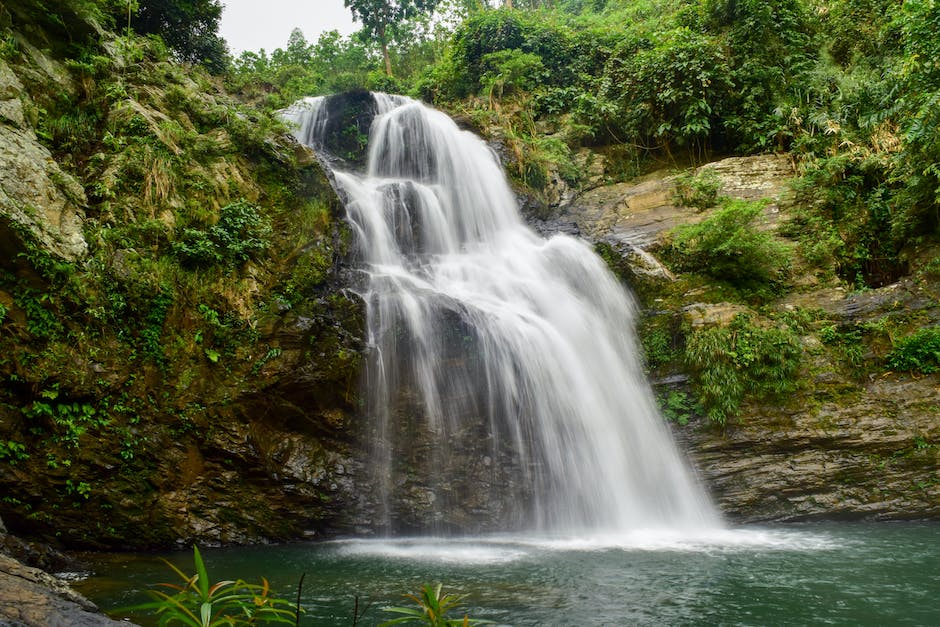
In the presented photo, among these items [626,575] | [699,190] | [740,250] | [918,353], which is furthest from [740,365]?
[699,190]

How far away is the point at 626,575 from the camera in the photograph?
5.77 metres

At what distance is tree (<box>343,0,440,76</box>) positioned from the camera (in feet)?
88.8

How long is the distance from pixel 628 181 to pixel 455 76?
8623 millimetres

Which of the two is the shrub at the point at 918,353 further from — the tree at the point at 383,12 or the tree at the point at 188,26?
the tree at the point at 383,12

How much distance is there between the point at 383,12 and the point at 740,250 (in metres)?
25.0

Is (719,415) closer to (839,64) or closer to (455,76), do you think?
(839,64)

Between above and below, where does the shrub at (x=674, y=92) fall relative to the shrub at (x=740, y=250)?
above

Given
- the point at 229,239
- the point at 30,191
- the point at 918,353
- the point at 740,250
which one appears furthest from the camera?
the point at 740,250

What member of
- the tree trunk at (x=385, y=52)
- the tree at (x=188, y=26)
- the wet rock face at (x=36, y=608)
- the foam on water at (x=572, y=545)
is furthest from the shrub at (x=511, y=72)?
the wet rock face at (x=36, y=608)

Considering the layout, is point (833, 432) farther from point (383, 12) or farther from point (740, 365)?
point (383, 12)

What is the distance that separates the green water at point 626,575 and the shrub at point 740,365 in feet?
6.89

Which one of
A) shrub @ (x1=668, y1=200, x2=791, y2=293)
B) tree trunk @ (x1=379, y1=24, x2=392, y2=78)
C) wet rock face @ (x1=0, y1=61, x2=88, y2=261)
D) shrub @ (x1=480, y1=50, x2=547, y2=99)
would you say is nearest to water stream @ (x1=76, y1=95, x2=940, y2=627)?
shrub @ (x1=668, y1=200, x2=791, y2=293)

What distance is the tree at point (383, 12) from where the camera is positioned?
2706 centimetres

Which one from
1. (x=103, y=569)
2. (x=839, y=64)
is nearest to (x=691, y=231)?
(x=839, y=64)
